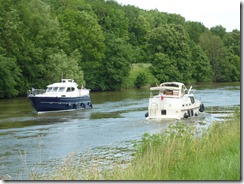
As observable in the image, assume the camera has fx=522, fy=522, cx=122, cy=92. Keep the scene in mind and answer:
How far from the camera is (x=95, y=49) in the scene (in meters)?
77.8

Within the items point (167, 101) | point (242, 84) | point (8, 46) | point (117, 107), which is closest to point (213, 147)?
point (242, 84)

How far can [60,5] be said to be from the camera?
10562 centimetres

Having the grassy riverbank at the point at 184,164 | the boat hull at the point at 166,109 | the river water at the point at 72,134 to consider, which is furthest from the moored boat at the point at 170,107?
the grassy riverbank at the point at 184,164

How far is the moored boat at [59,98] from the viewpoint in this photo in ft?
139

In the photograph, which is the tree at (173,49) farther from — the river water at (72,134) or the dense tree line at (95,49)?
the river water at (72,134)

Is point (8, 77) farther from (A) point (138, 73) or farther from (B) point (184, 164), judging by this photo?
(B) point (184, 164)

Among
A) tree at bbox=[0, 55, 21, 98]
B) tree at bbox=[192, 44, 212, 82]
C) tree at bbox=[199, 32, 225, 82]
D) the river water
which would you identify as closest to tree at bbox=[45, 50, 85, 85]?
tree at bbox=[0, 55, 21, 98]

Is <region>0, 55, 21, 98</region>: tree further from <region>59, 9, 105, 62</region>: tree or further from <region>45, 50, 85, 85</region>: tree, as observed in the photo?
<region>59, 9, 105, 62</region>: tree

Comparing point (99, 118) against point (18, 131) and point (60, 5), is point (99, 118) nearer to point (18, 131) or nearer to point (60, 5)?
point (18, 131)

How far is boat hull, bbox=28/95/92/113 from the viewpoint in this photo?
42188 mm

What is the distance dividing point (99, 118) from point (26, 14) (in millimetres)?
32128

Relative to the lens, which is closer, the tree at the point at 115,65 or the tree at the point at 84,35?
the tree at the point at 84,35

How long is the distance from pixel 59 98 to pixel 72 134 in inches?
645

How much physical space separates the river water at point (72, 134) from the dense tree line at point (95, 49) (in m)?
14.7
